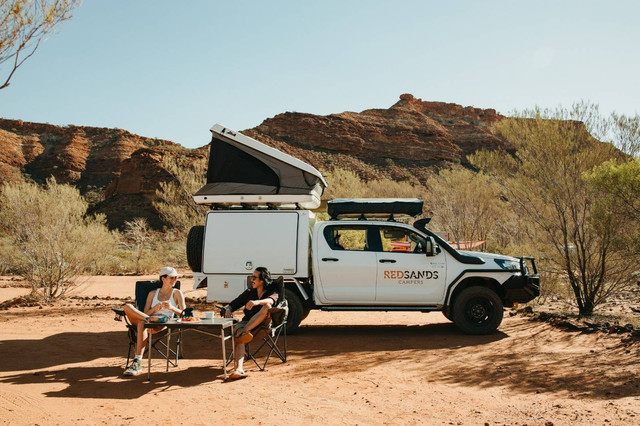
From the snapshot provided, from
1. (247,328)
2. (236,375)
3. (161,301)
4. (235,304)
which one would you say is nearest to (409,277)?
(235,304)

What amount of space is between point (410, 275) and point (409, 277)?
0.04 metres

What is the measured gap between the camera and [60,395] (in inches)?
218

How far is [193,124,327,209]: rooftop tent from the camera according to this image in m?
9.19

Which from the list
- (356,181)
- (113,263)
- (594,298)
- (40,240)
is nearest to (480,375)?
(594,298)

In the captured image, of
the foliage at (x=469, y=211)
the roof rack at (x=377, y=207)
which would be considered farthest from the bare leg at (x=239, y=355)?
the foliage at (x=469, y=211)

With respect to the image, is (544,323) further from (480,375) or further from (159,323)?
(159,323)

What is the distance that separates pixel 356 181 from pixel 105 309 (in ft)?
69.2

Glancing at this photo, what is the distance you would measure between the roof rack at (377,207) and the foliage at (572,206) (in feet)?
12.3

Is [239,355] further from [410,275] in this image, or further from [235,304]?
[410,275]

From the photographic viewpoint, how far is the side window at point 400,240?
361 inches

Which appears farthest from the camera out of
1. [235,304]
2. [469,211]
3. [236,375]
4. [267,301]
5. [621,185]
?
[469,211]

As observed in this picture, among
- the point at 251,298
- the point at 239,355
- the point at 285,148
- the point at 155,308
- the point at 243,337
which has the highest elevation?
the point at 285,148

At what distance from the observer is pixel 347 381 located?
6238mm

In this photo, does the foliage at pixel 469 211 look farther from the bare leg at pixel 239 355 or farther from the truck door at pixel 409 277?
the bare leg at pixel 239 355
